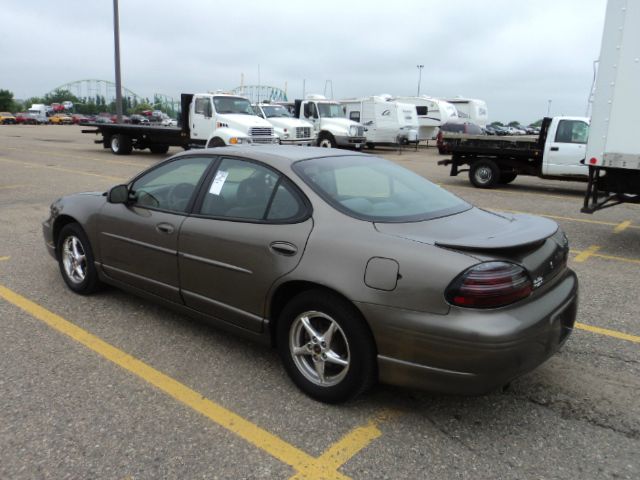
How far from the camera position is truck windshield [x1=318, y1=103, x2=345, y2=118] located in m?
23.1

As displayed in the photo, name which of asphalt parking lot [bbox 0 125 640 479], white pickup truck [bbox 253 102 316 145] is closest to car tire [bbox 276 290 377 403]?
asphalt parking lot [bbox 0 125 640 479]

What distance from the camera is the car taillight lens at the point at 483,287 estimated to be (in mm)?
2537

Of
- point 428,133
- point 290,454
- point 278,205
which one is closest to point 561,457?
point 290,454

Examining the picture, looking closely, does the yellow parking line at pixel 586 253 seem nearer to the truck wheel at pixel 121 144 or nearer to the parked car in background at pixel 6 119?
the truck wheel at pixel 121 144

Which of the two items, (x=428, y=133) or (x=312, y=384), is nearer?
(x=312, y=384)

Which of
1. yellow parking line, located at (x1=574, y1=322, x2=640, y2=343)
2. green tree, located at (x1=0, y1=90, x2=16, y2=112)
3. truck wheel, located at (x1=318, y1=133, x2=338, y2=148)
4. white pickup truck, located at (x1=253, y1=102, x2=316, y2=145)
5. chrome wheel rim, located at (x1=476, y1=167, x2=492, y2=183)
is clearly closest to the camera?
yellow parking line, located at (x1=574, y1=322, x2=640, y2=343)

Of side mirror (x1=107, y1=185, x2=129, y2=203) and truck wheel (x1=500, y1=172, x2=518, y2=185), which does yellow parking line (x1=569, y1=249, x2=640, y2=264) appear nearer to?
side mirror (x1=107, y1=185, x2=129, y2=203)

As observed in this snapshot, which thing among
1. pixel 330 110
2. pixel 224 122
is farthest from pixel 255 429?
pixel 330 110

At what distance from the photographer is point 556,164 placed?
12.5 meters

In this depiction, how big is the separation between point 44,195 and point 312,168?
887 cm

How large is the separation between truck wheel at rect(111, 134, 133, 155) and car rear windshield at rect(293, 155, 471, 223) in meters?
19.4

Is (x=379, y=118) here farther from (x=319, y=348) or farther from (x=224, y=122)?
(x=319, y=348)

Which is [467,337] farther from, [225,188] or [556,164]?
[556,164]

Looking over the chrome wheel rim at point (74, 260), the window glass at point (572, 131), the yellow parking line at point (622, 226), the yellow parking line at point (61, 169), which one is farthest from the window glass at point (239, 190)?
the window glass at point (572, 131)
